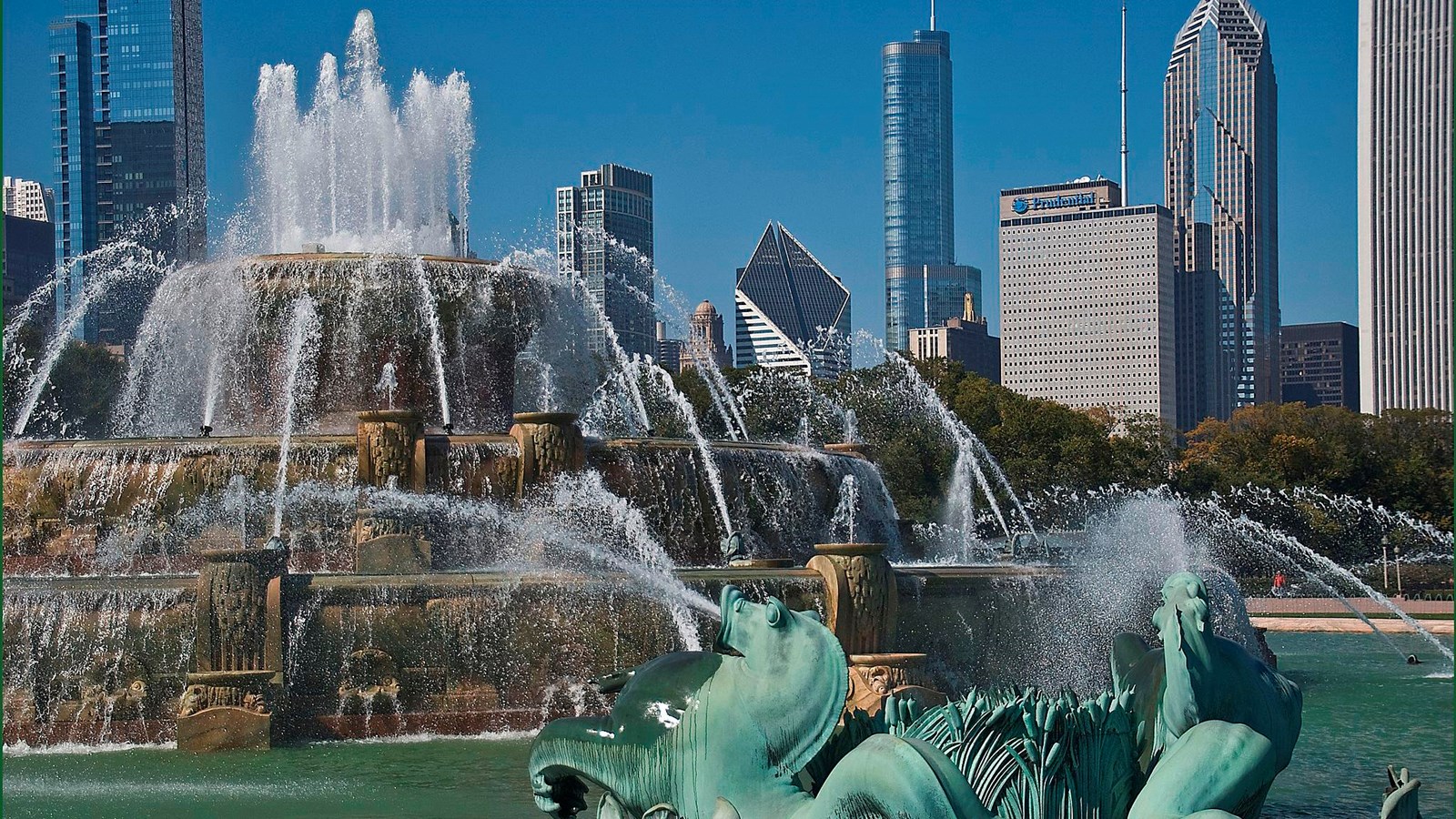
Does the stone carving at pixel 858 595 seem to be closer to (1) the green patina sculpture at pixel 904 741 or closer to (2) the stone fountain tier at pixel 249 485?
(2) the stone fountain tier at pixel 249 485

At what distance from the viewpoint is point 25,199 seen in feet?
489

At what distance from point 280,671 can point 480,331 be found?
30.1 feet

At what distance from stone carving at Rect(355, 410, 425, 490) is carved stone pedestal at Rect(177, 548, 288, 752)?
123 inches

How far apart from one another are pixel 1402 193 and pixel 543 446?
166m

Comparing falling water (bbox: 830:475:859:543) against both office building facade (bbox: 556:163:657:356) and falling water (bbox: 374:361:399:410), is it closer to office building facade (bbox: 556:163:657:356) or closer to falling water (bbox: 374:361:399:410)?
falling water (bbox: 374:361:399:410)

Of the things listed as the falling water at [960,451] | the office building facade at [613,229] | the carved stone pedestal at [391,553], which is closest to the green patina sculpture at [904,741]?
the carved stone pedestal at [391,553]

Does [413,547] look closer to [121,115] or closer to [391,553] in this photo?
[391,553]

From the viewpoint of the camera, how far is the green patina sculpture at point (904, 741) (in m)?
6.25

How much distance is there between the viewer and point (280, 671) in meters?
15.1

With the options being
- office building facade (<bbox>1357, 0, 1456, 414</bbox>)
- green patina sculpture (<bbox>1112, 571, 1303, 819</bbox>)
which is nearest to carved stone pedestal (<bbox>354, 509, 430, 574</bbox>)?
green patina sculpture (<bbox>1112, 571, 1303, 819</bbox>)

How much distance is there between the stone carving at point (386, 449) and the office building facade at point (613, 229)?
66.6m

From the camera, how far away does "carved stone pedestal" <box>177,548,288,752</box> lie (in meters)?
14.8

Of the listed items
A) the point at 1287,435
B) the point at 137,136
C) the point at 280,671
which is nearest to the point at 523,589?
the point at 280,671

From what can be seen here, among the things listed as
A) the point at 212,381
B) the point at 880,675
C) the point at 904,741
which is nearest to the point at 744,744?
the point at 904,741
